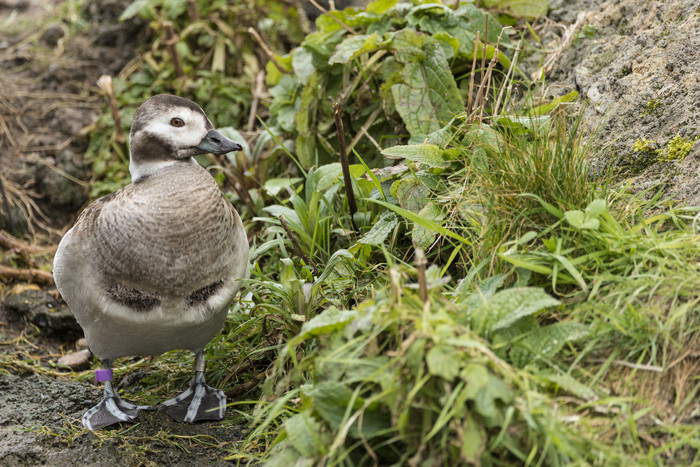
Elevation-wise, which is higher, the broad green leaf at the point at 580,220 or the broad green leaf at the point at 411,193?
the broad green leaf at the point at 580,220

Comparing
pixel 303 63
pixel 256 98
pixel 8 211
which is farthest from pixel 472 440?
pixel 8 211

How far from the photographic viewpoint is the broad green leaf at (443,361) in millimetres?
2090

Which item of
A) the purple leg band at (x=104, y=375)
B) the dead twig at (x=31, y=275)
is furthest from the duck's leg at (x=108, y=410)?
the dead twig at (x=31, y=275)

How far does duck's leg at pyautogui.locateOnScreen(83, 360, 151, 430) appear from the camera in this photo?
3.20 m

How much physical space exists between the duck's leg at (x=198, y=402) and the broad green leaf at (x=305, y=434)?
0.97m

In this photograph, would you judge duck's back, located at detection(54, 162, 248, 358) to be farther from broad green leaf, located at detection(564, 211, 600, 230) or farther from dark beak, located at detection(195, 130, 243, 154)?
broad green leaf, located at detection(564, 211, 600, 230)

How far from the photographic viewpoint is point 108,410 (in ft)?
10.8

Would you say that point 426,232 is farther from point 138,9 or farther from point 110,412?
point 138,9

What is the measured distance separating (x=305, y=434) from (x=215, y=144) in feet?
5.35

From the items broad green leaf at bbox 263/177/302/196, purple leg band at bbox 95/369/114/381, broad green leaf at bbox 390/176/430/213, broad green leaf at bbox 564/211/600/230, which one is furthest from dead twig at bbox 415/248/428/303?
broad green leaf at bbox 263/177/302/196

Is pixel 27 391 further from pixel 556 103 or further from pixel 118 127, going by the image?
pixel 556 103

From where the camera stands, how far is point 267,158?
4.73m

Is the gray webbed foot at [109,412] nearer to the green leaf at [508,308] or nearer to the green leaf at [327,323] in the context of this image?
the green leaf at [327,323]

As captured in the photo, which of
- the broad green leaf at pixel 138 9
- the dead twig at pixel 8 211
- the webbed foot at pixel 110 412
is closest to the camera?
the webbed foot at pixel 110 412
